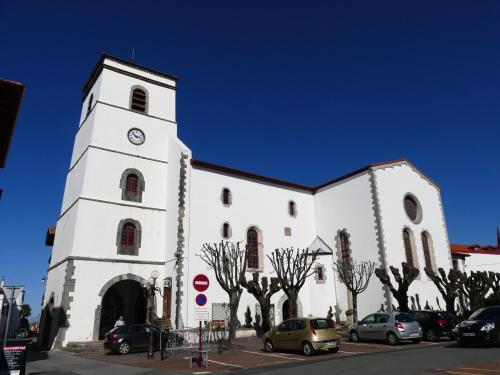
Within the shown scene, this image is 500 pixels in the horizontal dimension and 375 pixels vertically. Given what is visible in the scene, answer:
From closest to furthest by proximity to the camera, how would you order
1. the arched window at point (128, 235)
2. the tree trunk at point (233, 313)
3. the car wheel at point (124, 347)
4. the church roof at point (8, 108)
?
the church roof at point (8, 108) → the car wheel at point (124, 347) → the tree trunk at point (233, 313) → the arched window at point (128, 235)

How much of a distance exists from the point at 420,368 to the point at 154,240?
676 inches

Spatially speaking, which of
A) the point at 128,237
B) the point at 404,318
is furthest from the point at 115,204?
the point at 404,318

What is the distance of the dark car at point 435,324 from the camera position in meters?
16.5

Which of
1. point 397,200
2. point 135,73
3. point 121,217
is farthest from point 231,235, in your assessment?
point 135,73

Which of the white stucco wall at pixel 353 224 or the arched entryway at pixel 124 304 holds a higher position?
the white stucco wall at pixel 353 224

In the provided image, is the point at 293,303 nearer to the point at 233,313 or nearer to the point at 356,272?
the point at 233,313

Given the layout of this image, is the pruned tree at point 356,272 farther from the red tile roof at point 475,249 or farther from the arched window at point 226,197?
the red tile roof at point 475,249

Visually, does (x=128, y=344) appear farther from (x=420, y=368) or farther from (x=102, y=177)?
(x=420, y=368)

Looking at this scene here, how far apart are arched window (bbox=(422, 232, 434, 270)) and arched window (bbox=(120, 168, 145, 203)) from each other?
18842mm

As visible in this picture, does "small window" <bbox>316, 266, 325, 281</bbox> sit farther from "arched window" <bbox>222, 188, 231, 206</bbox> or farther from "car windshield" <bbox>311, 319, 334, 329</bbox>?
"car windshield" <bbox>311, 319, 334, 329</bbox>

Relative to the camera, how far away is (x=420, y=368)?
9.09m

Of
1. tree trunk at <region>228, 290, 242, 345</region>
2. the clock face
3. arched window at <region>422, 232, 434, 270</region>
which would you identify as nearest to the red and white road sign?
tree trunk at <region>228, 290, 242, 345</region>

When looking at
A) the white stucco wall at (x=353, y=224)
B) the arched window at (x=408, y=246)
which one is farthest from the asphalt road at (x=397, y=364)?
the arched window at (x=408, y=246)

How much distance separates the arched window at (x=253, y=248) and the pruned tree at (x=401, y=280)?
7.30m
